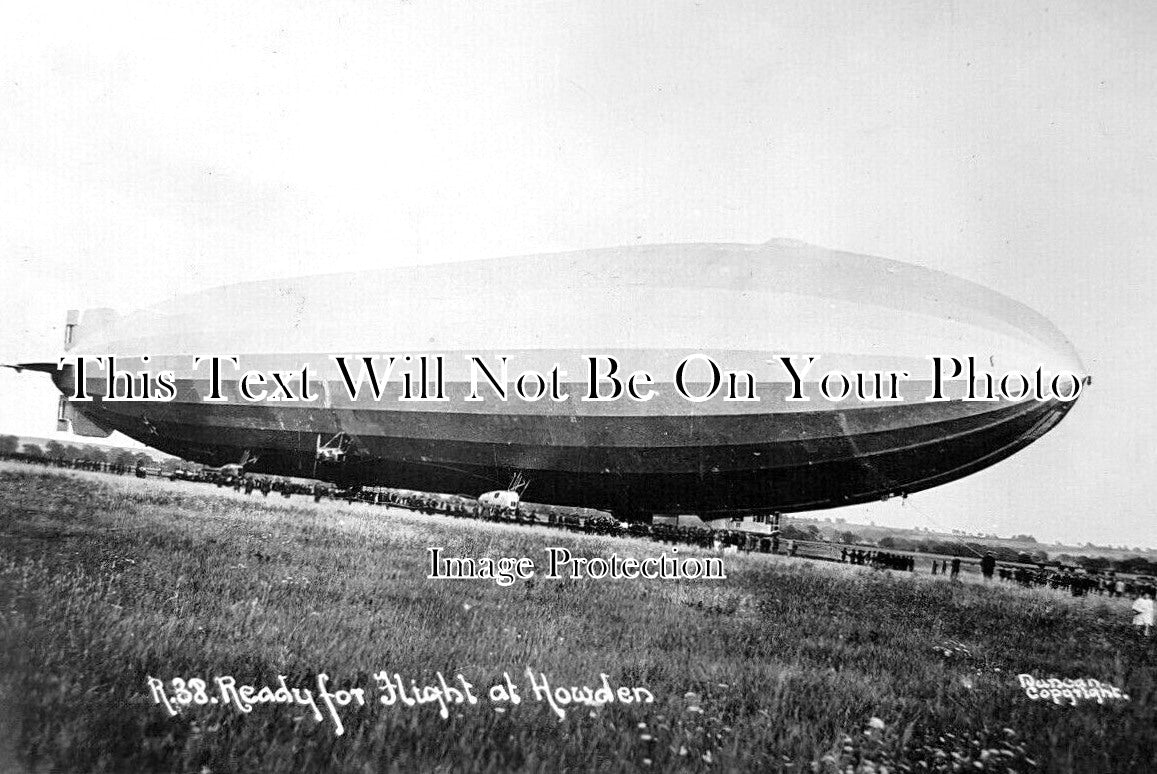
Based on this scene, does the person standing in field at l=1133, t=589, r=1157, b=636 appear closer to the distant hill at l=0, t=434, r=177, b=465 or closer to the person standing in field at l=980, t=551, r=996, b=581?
the person standing in field at l=980, t=551, r=996, b=581

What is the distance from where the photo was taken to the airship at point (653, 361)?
4695 millimetres

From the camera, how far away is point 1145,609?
15.3 ft

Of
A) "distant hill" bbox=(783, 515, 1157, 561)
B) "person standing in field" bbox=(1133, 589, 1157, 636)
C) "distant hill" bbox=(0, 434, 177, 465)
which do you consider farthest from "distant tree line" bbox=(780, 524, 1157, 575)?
"distant hill" bbox=(0, 434, 177, 465)

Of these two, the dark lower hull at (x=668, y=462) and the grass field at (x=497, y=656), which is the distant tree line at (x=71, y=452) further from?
the dark lower hull at (x=668, y=462)

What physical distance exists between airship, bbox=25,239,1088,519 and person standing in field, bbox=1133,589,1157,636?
47.2 inches

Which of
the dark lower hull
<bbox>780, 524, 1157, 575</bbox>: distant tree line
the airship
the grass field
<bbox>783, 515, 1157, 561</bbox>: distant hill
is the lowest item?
the grass field

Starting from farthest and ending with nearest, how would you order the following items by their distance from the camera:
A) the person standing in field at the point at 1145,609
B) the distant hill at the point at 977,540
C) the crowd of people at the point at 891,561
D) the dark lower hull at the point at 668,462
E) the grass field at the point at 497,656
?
1. the crowd of people at the point at 891,561
2. the dark lower hull at the point at 668,462
3. the distant hill at the point at 977,540
4. the person standing in field at the point at 1145,609
5. the grass field at the point at 497,656

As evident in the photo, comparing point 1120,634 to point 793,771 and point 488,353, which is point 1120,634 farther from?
point 488,353

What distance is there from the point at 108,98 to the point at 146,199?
646 millimetres

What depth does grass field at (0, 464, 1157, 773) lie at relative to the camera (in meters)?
3.31

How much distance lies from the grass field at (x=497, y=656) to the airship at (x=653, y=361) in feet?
2.76

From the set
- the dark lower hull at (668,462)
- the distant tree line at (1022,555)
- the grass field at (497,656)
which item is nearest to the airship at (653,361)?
the dark lower hull at (668,462)

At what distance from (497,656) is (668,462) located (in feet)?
7.07

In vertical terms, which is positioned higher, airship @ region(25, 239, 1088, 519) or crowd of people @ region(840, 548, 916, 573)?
airship @ region(25, 239, 1088, 519)
